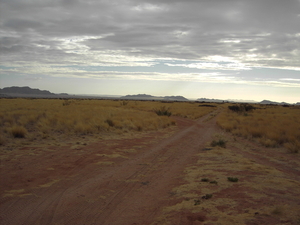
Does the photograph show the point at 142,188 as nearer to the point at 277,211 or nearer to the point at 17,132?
the point at 277,211

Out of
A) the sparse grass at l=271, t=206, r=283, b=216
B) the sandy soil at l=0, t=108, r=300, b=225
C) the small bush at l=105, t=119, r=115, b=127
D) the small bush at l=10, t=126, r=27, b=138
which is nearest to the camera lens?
the sparse grass at l=271, t=206, r=283, b=216

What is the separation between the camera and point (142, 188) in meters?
6.27

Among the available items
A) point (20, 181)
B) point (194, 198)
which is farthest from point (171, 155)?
point (20, 181)

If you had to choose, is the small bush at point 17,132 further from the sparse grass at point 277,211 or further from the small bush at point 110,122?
the sparse grass at point 277,211

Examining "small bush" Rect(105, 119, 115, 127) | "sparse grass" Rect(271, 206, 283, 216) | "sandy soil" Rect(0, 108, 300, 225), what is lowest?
"sandy soil" Rect(0, 108, 300, 225)

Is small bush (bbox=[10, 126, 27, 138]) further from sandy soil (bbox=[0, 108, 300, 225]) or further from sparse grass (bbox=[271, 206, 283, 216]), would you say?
sparse grass (bbox=[271, 206, 283, 216])

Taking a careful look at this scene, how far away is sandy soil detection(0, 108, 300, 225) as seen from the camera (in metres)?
4.60

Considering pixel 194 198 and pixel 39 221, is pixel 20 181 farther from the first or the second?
pixel 194 198

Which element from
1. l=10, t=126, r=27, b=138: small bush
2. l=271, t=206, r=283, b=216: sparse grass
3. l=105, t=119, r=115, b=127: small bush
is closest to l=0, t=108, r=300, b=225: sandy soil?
l=271, t=206, r=283, b=216: sparse grass

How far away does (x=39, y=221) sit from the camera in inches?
177

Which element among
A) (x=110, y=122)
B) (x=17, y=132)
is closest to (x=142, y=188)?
(x=17, y=132)

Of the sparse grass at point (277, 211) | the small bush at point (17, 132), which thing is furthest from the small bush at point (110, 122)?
the sparse grass at point (277, 211)

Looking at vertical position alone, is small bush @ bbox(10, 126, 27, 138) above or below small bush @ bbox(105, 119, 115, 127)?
below

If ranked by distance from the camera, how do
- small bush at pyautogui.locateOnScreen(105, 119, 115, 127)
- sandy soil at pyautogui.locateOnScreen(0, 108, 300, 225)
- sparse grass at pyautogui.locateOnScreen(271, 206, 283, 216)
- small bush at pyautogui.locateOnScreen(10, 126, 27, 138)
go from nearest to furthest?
1. sparse grass at pyautogui.locateOnScreen(271, 206, 283, 216)
2. sandy soil at pyautogui.locateOnScreen(0, 108, 300, 225)
3. small bush at pyautogui.locateOnScreen(10, 126, 27, 138)
4. small bush at pyautogui.locateOnScreen(105, 119, 115, 127)
